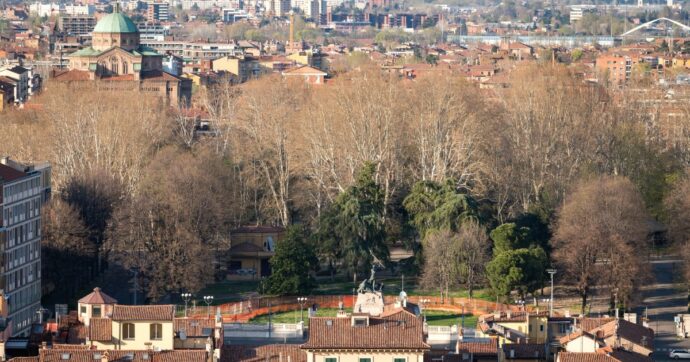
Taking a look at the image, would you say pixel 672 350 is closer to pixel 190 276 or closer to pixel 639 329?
pixel 639 329

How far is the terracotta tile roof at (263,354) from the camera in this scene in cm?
5491

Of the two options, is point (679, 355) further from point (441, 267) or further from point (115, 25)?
point (115, 25)

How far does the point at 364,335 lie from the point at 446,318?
952 inches

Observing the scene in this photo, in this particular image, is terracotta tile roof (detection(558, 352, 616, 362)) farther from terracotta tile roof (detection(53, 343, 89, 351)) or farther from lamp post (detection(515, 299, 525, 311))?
lamp post (detection(515, 299, 525, 311))

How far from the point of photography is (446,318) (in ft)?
251

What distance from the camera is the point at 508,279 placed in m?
78.2

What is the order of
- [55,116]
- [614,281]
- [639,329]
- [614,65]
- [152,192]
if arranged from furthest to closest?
[614,65], [55,116], [152,192], [614,281], [639,329]

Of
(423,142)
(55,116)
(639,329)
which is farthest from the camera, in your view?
(55,116)

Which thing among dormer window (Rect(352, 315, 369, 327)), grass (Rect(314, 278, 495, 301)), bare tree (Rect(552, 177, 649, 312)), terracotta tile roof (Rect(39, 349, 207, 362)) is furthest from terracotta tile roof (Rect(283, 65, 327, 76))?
dormer window (Rect(352, 315, 369, 327))

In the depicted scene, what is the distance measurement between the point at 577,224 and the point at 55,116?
3359cm

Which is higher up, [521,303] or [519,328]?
[519,328]

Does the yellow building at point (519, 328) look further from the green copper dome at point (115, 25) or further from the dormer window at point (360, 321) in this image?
the green copper dome at point (115, 25)

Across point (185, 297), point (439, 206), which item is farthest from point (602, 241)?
point (185, 297)

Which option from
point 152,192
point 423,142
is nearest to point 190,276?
point 152,192
